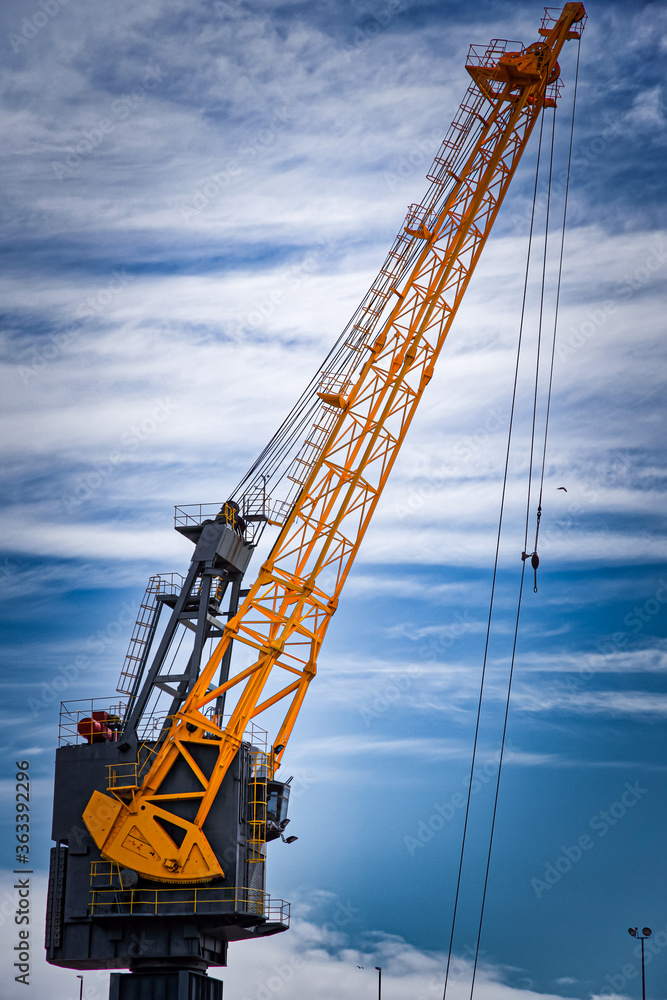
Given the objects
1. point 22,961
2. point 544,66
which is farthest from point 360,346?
point 22,961

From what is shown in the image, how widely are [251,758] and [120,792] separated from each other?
19.0 ft

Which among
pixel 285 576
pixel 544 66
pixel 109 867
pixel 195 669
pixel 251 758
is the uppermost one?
pixel 544 66

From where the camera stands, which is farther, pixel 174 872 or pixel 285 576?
pixel 285 576

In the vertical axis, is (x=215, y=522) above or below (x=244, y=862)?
above


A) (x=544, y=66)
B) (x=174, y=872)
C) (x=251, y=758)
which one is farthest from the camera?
(x=544, y=66)

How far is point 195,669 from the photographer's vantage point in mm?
53250

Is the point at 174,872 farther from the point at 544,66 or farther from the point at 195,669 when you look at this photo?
the point at 544,66

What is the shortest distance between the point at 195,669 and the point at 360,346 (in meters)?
16.4

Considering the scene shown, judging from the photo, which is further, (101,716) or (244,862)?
(101,716)

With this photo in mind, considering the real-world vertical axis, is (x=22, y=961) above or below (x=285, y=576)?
below

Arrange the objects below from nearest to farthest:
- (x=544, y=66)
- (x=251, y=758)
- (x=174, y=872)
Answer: (x=174, y=872) < (x=251, y=758) < (x=544, y=66)

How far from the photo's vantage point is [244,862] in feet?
168

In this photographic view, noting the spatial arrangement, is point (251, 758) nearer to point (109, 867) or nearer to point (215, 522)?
point (109, 867)

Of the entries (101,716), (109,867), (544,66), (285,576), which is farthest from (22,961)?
(544,66)
